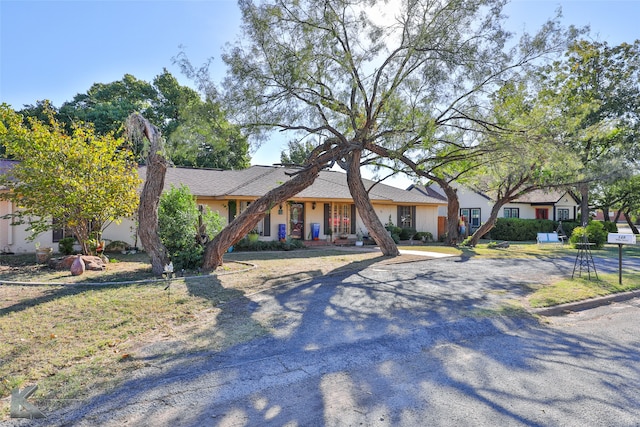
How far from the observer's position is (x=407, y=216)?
2322 centimetres

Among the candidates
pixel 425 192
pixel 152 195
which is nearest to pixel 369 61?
pixel 152 195

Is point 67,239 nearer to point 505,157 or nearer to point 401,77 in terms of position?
point 401,77

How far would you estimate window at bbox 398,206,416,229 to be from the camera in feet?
75.2

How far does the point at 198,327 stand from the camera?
19.5 ft

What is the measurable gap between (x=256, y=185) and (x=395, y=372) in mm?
15229

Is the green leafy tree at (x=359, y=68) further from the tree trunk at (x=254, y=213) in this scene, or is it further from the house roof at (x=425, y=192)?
the house roof at (x=425, y=192)

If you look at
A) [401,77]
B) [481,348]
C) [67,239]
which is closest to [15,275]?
[67,239]

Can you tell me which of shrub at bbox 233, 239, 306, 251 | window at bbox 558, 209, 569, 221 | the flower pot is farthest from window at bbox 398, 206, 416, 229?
the flower pot

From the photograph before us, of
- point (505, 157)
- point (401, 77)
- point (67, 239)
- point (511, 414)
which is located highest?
point (401, 77)

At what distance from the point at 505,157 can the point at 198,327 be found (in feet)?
38.6

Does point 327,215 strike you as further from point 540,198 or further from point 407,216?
point 540,198

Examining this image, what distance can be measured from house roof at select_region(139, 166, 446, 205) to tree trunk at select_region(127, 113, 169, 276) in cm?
686

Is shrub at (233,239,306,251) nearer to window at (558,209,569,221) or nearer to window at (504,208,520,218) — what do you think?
window at (504,208,520,218)

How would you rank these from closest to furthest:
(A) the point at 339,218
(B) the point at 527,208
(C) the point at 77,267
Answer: (C) the point at 77,267 → (A) the point at 339,218 → (B) the point at 527,208
